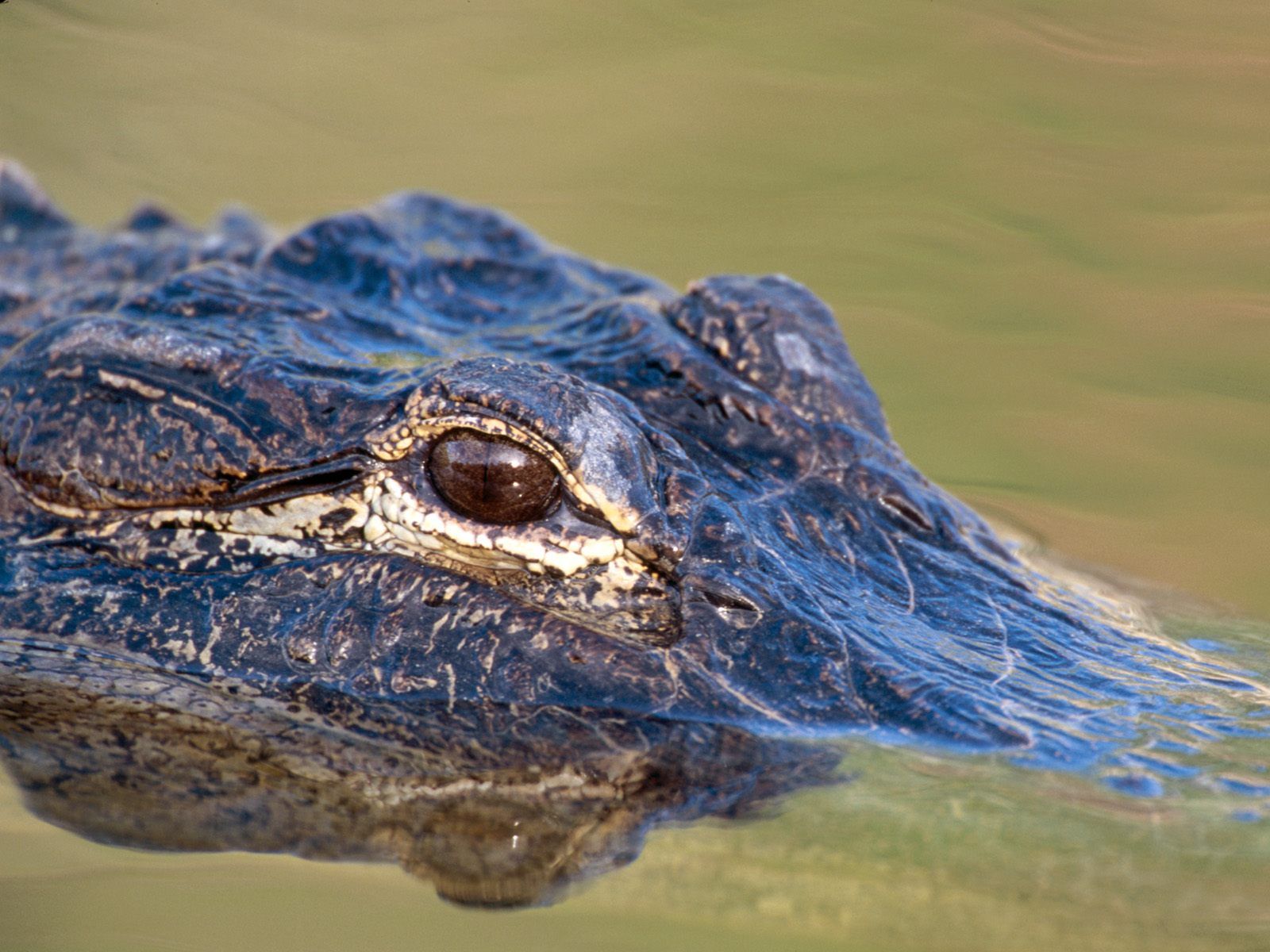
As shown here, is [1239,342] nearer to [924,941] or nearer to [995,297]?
[995,297]

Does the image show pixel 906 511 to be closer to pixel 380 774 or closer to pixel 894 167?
pixel 380 774

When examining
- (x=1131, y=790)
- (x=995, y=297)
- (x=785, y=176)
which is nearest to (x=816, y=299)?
(x=1131, y=790)

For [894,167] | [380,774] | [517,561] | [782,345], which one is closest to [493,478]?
[517,561]

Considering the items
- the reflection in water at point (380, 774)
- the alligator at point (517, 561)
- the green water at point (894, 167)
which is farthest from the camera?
the green water at point (894, 167)

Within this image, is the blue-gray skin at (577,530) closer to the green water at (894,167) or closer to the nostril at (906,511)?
the nostril at (906,511)

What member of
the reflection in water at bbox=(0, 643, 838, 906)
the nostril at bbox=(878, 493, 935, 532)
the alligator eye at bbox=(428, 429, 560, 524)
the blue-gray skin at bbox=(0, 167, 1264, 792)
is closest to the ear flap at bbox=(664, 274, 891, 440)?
the blue-gray skin at bbox=(0, 167, 1264, 792)

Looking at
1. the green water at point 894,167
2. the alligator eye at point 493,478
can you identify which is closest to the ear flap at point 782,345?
the alligator eye at point 493,478

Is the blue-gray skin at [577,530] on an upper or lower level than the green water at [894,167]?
lower
